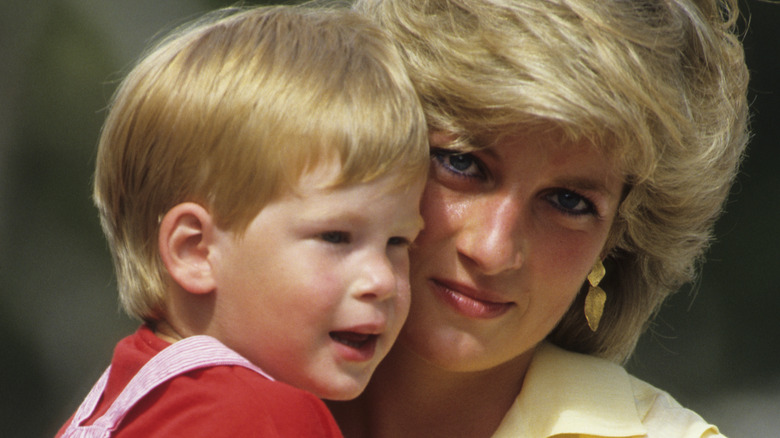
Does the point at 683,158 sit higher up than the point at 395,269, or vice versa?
the point at 395,269

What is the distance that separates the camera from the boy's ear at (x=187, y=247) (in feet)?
6.32

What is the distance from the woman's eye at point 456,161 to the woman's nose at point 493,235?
7 cm

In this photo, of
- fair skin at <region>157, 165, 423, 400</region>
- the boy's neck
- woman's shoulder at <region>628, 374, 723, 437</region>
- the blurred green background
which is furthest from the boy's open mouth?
the blurred green background

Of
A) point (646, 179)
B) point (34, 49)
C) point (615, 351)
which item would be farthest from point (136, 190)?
point (34, 49)

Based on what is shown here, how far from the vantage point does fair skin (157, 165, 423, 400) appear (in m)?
1.90

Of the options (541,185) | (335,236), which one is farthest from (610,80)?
(335,236)

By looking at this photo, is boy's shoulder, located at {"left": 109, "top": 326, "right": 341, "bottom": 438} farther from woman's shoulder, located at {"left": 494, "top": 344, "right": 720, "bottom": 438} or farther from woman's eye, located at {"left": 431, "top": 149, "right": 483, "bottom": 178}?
woman's shoulder, located at {"left": 494, "top": 344, "right": 720, "bottom": 438}

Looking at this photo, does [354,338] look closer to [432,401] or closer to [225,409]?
[225,409]

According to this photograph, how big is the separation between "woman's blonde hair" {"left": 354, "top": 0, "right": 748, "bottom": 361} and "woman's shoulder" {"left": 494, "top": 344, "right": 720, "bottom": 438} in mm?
302

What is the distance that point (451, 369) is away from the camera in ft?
7.81

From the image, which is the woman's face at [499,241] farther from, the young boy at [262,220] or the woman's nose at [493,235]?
the young boy at [262,220]

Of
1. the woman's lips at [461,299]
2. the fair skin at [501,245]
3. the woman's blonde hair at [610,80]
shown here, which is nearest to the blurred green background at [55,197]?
the woman's blonde hair at [610,80]

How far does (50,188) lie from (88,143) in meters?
0.25

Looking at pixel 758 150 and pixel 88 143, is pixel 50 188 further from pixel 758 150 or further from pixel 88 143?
pixel 758 150
